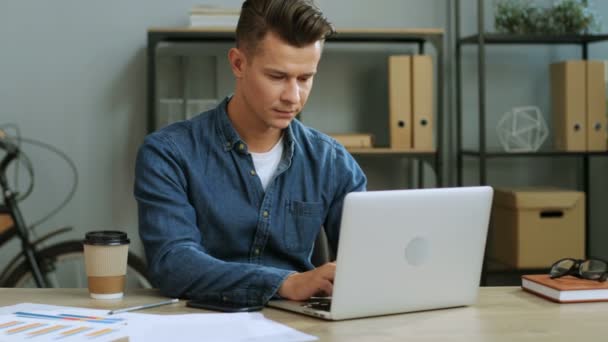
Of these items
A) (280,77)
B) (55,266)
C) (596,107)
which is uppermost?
(280,77)

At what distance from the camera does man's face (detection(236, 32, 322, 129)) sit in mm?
1673

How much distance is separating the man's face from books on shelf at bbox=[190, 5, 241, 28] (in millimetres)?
1475

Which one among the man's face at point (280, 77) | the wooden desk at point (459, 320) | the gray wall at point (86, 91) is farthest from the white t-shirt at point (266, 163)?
the gray wall at point (86, 91)

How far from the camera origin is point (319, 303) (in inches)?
55.9

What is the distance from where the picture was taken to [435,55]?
11.7 feet

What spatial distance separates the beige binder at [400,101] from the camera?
128 inches

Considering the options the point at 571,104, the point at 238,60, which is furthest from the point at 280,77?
the point at 571,104

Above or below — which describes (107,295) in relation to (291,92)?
below

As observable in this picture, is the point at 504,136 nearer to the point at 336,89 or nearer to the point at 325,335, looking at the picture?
the point at 336,89

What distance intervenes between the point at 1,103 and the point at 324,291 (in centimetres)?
231

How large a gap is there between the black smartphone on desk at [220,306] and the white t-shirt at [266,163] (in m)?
0.39

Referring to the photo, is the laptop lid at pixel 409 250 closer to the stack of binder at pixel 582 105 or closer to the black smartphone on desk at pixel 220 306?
the black smartphone on desk at pixel 220 306

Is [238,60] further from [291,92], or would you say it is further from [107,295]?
A: [107,295]

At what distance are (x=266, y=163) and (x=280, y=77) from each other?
8.3 inches
